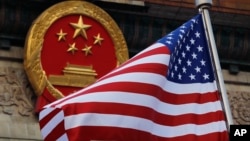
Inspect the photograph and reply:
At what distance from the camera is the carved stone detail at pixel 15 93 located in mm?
15008

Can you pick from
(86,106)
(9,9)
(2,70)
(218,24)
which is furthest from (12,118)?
(86,106)

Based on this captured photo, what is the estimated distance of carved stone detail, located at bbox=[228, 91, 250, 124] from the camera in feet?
56.2

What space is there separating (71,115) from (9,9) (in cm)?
715

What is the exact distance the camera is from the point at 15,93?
596 inches

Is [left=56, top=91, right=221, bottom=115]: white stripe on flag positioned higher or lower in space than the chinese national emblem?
lower

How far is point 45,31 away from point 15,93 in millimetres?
1431

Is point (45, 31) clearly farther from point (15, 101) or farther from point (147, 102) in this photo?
point (147, 102)

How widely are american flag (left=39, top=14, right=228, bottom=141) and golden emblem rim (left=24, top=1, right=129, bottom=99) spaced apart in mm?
5860

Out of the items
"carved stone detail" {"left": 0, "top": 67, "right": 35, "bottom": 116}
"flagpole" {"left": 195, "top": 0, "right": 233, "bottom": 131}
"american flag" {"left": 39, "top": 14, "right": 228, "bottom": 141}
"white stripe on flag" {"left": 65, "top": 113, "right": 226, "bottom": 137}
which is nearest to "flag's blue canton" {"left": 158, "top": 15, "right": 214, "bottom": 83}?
"american flag" {"left": 39, "top": 14, "right": 228, "bottom": 141}

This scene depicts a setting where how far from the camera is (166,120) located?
29.1 feet

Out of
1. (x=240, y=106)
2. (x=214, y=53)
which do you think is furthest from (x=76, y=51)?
(x=214, y=53)

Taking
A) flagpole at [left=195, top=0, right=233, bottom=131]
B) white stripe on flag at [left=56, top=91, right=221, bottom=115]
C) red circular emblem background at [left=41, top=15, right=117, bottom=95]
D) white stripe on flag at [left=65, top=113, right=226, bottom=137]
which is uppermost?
red circular emblem background at [left=41, top=15, right=117, bottom=95]

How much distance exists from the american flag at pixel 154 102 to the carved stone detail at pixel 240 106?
8117mm

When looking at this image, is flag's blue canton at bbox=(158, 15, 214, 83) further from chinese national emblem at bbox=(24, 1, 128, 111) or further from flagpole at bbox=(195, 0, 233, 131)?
chinese national emblem at bbox=(24, 1, 128, 111)
